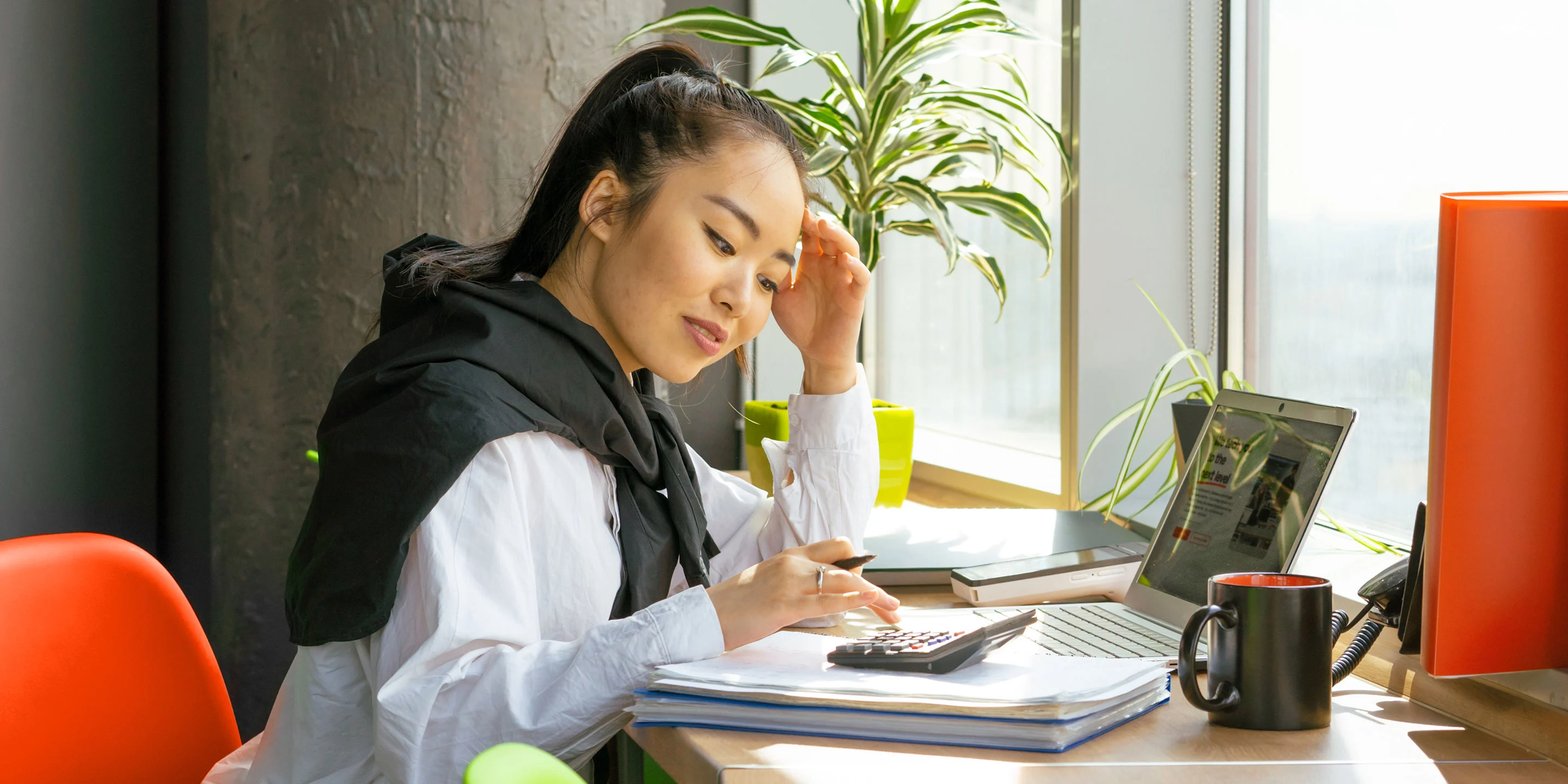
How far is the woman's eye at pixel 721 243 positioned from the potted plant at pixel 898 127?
67 cm

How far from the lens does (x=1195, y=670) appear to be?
86 cm

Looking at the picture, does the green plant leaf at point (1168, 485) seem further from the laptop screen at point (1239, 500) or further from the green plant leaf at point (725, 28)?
the green plant leaf at point (725, 28)

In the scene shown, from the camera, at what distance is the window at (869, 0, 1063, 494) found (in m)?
2.33

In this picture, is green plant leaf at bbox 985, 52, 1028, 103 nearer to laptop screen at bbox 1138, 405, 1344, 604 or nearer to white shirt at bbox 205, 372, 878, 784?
laptop screen at bbox 1138, 405, 1344, 604

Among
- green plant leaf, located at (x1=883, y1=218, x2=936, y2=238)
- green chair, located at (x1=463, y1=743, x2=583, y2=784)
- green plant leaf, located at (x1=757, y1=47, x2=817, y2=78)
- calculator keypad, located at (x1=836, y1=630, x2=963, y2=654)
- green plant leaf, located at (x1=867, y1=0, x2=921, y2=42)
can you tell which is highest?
green plant leaf, located at (x1=867, y1=0, x2=921, y2=42)

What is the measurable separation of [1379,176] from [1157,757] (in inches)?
43.3

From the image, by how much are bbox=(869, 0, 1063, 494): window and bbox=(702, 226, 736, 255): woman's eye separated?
90cm

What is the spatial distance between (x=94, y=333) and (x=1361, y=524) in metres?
2.19

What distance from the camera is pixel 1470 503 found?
0.82 meters

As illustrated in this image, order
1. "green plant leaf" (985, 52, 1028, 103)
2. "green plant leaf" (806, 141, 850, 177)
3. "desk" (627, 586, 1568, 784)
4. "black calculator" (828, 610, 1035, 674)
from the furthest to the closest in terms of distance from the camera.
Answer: "green plant leaf" (985, 52, 1028, 103) < "green plant leaf" (806, 141, 850, 177) < "black calculator" (828, 610, 1035, 674) < "desk" (627, 586, 1568, 784)

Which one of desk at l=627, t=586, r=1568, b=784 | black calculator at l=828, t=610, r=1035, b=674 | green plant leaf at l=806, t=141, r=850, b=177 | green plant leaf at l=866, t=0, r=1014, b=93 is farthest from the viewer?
green plant leaf at l=866, t=0, r=1014, b=93

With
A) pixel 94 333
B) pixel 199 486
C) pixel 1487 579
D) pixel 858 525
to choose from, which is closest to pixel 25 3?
pixel 94 333

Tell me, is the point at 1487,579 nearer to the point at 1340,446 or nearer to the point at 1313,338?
the point at 1340,446

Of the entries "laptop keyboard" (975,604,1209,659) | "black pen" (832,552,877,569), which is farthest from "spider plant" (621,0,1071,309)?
"black pen" (832,552,877,569)
